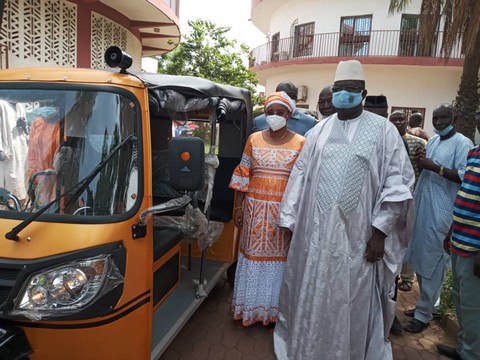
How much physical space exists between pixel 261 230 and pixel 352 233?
88cm

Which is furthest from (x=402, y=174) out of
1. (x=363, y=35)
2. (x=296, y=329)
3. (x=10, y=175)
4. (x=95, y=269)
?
(x=363, y=35)

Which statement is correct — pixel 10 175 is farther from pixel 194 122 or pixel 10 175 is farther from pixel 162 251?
pixel 194 122

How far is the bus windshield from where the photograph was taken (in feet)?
6.51

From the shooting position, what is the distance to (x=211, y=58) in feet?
59.8

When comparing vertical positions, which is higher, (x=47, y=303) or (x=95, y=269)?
(x=95, y=269)

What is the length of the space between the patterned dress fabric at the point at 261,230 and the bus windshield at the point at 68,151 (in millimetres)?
1349

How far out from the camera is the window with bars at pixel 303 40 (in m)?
16.8

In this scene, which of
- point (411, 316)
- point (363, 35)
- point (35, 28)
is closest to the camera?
point (411, 316)

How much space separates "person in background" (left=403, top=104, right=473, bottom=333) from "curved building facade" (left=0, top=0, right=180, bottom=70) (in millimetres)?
7561

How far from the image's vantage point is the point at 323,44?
16.2 m

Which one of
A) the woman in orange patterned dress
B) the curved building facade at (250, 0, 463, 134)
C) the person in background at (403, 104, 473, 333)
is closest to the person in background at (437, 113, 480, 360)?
the person in background at (403, 104, 473, 333)

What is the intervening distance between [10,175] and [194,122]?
2509 mm

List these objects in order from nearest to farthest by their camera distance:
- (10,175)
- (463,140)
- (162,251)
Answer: (10,175) → (162,251) → (463,140)

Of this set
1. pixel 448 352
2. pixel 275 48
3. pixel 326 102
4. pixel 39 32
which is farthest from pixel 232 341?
pixel 275 48
